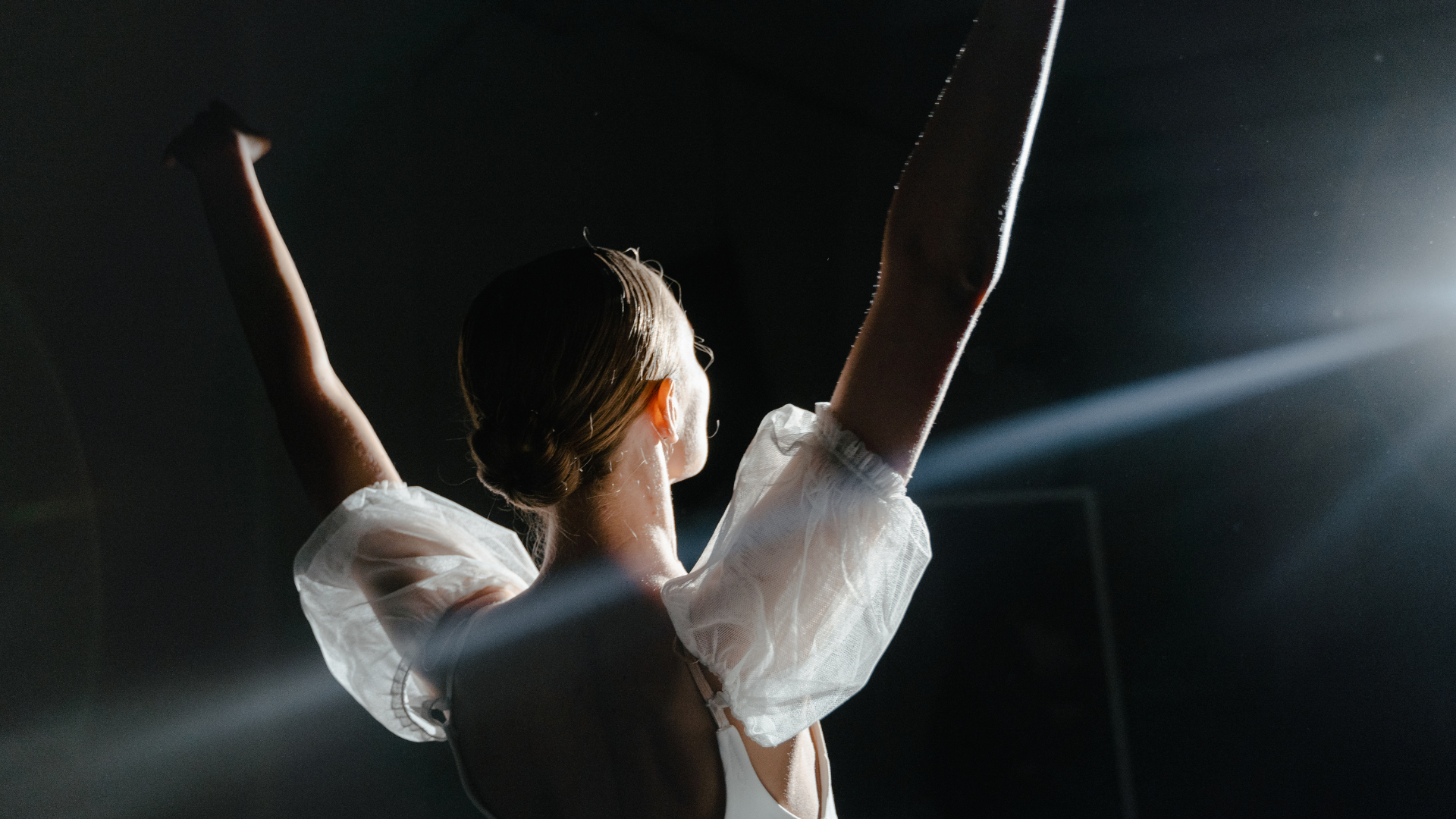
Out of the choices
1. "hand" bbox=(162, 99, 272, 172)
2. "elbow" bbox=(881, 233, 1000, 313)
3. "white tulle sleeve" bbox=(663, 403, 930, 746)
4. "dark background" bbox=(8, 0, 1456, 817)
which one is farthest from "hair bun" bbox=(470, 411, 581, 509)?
"hand" bbox=(162, 99, 272, 172)

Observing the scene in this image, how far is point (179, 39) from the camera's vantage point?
856 mm

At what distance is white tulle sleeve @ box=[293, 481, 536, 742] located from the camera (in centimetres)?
58

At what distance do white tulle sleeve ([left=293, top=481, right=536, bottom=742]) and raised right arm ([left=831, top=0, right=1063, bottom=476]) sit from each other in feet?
1.13

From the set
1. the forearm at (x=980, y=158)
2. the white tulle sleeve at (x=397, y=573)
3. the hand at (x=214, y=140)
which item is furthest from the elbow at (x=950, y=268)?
the hand at (x=214, y=140)

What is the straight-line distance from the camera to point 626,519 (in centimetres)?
53

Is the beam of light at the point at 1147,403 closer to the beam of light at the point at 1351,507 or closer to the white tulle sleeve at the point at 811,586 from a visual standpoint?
the beam of light at the point at 1351,507

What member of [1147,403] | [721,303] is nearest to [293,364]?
[721,303]

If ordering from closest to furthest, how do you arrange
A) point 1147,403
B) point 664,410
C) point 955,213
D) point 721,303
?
1. point 955,213
2. point 664,410
3. point 1147,403
4. point 721,303

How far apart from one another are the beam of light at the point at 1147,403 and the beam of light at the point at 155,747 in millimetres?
714

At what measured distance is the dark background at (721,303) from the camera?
0.70 metres

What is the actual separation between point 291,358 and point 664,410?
36cm

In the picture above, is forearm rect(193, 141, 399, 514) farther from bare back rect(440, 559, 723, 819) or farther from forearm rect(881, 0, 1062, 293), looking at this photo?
forearm rect(881, 0, 1062, 293)

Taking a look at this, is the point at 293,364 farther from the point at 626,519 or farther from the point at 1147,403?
the point at 1147,403

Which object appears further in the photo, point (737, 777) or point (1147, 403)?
point (1147, 403)
